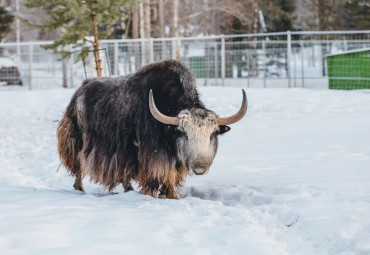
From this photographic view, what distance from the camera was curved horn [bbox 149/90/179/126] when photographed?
6.39 meters

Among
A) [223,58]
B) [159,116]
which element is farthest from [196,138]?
[223,58]

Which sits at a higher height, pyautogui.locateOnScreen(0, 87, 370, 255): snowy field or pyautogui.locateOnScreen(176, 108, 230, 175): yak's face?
pyautogui.locateOnScreen(176, 108, 230, 175): yak's face

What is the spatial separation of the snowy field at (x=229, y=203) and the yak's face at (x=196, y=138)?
345 millimetres

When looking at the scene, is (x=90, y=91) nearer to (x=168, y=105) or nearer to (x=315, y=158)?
(x=168, y=105)

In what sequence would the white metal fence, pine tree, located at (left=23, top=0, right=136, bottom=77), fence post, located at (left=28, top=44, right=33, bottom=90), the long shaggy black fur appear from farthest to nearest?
fence post, located at (left=28, top=44, right=33, bottom=90) < the white metal fence < pine tree, located at (left=23, top=0, right=136, bottom=77) < the long shaggy black fur

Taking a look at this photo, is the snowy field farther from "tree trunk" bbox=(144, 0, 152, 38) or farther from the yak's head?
"tree trunk" bbox=(144, 0, 152, 38)

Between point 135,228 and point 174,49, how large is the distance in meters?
15.8

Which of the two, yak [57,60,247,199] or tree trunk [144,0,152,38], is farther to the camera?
tree trunk [144,0,152,38]

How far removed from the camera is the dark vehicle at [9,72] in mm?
21688

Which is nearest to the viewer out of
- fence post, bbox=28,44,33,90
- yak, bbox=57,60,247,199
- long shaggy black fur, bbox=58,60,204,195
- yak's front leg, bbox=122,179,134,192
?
yak, bbox=57,60,247,199

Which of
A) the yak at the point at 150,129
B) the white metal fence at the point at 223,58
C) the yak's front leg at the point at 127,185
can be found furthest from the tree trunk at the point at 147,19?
the yak's front leg at the point at 127,185

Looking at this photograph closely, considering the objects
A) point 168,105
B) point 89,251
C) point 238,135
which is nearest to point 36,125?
point 238,135

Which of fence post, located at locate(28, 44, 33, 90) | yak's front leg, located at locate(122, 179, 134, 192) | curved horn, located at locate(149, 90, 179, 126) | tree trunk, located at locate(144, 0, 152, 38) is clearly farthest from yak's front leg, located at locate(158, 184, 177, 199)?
tree trunk, located at locate(144, 0, 152, 38)

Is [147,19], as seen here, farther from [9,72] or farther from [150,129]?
[150,129]
